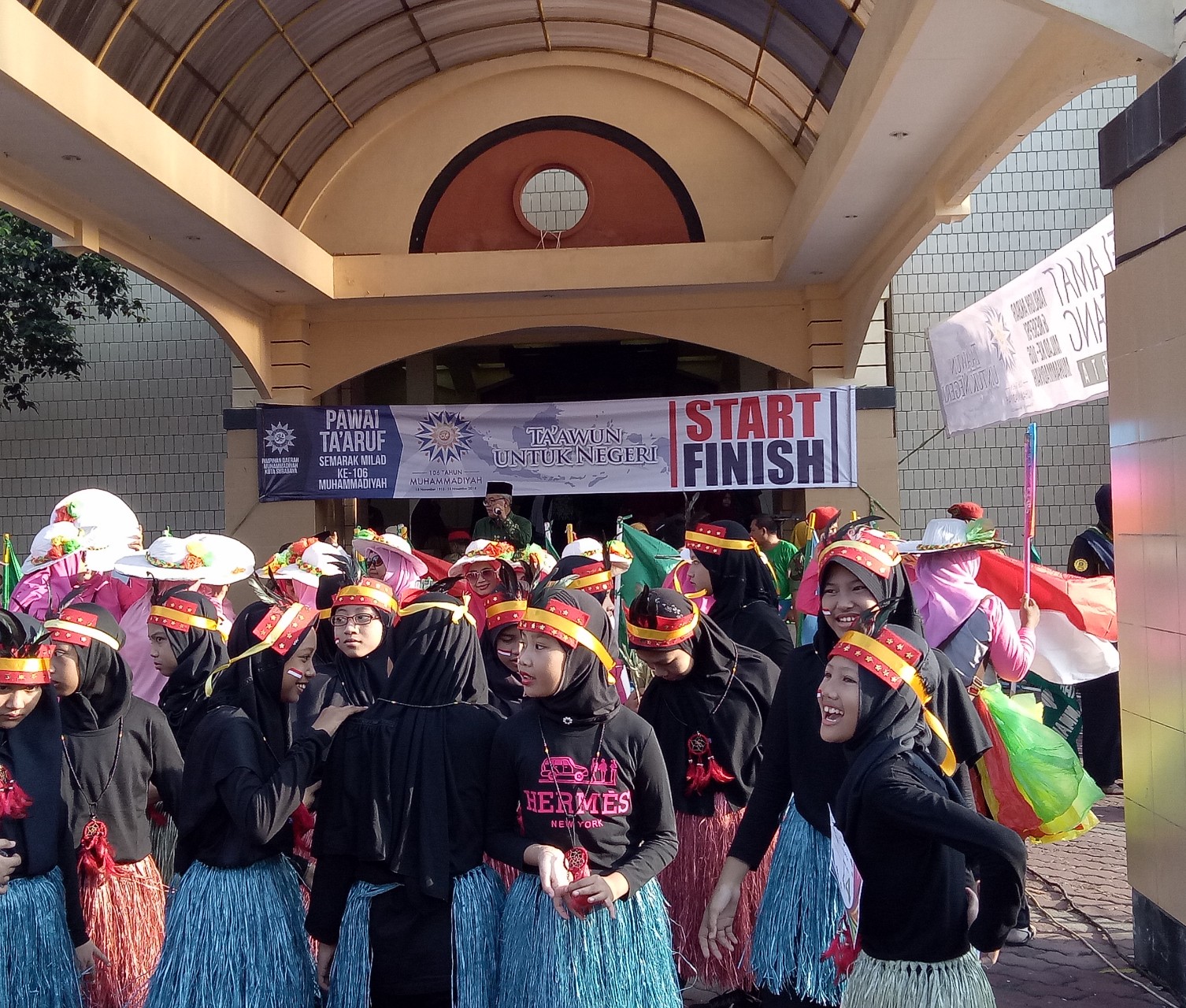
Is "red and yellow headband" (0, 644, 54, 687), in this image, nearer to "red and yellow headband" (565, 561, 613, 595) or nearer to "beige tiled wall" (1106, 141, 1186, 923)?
"red and yellow headband" (565, 561, 613, 595)

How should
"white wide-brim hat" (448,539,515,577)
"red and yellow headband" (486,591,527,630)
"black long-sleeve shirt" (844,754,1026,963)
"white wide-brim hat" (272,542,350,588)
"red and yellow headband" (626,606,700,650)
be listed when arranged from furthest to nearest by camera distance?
"white wide-brim hat" (448,539,515,577), "white wide-brim hat" (272,542,350,588), "red and yellow headband" (486,591,527,630), "red and yellow headband" (626,606,700,650), "black long-sleeve shirt" (844,754,1026,963)

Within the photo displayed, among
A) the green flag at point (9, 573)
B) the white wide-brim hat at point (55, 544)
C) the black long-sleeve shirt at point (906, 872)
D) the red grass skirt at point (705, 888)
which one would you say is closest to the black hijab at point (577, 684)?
the black long-sleeve shirt at point (906, 872)

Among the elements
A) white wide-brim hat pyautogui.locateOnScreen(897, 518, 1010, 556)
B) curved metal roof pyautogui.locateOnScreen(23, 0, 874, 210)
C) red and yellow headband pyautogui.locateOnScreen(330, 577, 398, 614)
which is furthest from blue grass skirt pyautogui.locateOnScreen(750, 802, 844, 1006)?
curved metal roof pyautogui.locateOnScreen(23, 0, 874, 210)

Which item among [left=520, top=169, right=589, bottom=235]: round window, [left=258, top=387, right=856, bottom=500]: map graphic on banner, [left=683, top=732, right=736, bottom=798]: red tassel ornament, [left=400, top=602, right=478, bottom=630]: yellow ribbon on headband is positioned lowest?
[left=683, top=732, right=736, bottom=798]: red tassel ornament

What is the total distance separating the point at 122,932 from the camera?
13.8 feet

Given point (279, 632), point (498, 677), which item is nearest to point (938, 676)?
point (279, 632)

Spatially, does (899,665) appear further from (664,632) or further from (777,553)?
(777,553)

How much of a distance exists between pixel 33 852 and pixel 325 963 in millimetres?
1030

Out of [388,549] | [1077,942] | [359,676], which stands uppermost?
[388,549]

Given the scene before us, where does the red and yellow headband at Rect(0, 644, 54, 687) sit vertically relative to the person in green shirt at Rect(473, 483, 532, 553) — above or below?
below

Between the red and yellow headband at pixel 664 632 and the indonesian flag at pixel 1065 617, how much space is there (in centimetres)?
280

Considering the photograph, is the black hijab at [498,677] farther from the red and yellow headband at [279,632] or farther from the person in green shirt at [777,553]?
the person in green shirt at [777,553]

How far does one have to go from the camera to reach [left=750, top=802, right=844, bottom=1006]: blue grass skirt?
350 centimetres

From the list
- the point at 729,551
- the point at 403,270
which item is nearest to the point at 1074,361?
the point at 729,551
